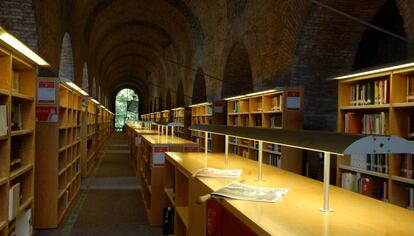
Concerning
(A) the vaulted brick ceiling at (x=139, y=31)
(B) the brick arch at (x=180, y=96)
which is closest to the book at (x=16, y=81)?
(A) the vaulted brick ceiling at (x=139, y=31)

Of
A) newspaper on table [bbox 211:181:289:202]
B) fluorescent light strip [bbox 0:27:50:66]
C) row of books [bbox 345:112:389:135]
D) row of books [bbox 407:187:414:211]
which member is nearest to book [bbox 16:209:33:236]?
fluorescent light strip [bbox 0:27:50:66]

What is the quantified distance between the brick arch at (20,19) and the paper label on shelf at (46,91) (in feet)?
4.61

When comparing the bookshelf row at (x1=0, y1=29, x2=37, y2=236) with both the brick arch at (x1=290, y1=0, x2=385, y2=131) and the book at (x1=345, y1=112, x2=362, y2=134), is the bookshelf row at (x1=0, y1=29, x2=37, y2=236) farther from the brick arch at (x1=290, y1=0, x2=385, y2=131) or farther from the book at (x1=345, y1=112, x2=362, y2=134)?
the brick arch at (x1=290, y1=0, x2=385, y2=131)

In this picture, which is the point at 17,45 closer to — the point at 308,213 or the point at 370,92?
the point at 308,213

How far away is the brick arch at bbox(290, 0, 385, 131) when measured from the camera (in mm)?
7645

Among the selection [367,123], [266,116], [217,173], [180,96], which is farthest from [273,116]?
[180,96]

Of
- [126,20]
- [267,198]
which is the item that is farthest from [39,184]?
[126,20]

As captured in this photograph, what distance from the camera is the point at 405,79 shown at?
4.57 meters

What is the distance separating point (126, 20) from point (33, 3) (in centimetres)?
1437

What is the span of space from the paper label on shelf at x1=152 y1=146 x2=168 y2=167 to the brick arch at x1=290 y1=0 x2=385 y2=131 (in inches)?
116

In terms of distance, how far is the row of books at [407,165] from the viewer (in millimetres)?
4359

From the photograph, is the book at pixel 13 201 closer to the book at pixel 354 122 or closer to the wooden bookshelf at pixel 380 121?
the wooden bookshelf at pixel 380 121

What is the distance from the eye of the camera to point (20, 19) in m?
7.14

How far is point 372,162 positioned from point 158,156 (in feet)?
10.1
